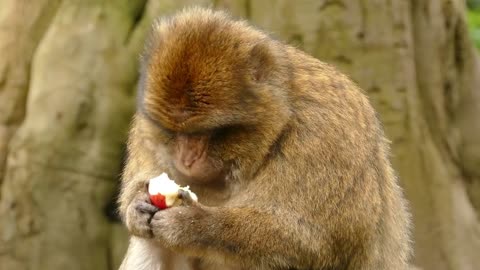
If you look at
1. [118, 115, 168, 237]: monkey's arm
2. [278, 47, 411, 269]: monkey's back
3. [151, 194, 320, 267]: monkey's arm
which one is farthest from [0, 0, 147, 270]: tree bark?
[151, 194, 320, 267]: monkey's arm

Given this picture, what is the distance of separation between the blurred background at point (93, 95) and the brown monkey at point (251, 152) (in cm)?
243

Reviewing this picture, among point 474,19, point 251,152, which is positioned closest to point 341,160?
point 251,152

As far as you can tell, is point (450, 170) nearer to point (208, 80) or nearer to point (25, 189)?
point (25, 189)

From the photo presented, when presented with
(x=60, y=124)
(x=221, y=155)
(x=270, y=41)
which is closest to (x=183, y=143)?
(x=221, y=155)

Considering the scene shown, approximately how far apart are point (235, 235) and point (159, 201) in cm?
36

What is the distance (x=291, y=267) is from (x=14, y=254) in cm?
326

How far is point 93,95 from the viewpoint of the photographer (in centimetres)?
759

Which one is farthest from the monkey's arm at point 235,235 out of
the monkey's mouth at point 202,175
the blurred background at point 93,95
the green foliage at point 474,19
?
the green foliage at point 474,19

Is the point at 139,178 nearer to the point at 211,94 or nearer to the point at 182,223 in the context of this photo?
the point at 182,223

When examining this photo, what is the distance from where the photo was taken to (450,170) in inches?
320

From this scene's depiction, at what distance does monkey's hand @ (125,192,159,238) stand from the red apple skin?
18 millimetres

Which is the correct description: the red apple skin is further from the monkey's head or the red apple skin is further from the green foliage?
the green foliage

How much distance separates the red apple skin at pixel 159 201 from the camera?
15.8 feet

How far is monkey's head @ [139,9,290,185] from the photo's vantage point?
454 centimetres
